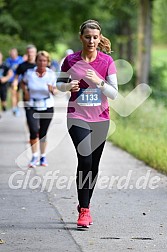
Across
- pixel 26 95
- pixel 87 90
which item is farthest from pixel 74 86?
pixel 26 95

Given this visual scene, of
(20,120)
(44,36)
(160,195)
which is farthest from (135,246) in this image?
(44,36)

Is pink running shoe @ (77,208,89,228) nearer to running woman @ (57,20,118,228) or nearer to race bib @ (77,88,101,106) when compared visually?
running woman @ (57,20,118,228)

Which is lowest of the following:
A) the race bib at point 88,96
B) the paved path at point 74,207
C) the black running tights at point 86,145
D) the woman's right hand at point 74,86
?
the paved path at point 74,207

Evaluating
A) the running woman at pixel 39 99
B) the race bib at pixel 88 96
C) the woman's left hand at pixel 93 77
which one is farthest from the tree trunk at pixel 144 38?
the woman's left hand at pixel 93 77

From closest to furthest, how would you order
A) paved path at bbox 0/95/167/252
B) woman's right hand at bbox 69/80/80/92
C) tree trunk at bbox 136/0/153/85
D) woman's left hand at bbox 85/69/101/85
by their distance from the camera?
paved path at bbox 0/95/167/252
woman's left hand at bbox 85/69/101/85
woman's right hand at bbox 69/80/80/92
tree trunk at bbox 136/0/153/85

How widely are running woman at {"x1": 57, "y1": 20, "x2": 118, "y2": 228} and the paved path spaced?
1.33ft

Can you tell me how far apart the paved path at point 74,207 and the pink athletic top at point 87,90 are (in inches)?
43.5

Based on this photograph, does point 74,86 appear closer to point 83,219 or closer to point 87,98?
point 87,98

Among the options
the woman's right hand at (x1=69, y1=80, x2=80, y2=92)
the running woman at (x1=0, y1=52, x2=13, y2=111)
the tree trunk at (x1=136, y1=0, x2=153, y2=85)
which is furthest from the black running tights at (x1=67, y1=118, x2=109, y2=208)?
the tree trunk at (x1=136, y1=0, x2=153, y2=85)

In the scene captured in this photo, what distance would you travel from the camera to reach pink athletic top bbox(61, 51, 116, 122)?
8.01 metres

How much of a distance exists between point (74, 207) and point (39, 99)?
3910 mm

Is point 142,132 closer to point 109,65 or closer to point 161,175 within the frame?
point 161,175

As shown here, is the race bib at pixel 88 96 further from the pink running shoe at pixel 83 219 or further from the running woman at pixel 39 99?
the running woman at pixel 39 99

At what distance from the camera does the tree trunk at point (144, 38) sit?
26.0 m
